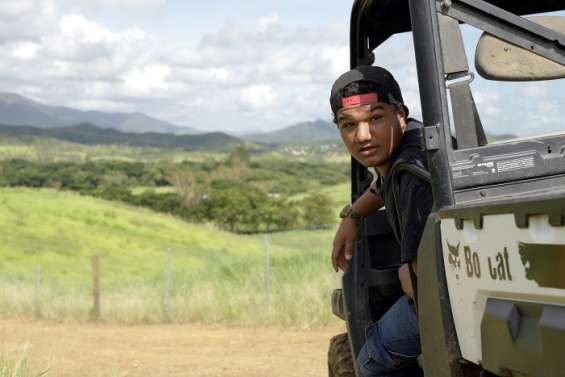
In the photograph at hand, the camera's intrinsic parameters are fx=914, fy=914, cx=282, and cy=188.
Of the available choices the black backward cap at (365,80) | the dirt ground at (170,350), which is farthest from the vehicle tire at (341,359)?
the dirt ground at (170,350)

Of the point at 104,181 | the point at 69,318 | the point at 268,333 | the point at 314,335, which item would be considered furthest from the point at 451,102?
the point at 104,181

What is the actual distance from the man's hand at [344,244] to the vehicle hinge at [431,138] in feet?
4.72

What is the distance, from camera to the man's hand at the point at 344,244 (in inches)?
169

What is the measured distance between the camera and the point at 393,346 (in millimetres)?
3584

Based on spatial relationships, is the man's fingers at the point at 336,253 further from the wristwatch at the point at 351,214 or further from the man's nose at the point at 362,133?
the man's nose at the point at 362,133

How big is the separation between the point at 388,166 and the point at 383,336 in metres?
0.68

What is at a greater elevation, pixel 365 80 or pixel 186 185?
pixel 186 185

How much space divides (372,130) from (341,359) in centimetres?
153

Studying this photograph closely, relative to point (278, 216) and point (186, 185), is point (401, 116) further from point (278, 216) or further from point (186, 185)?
point (186, 185)

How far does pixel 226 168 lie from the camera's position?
142 m

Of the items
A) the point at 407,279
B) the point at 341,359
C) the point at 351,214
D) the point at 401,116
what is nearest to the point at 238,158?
the point at 341,359

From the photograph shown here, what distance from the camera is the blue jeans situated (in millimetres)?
3488

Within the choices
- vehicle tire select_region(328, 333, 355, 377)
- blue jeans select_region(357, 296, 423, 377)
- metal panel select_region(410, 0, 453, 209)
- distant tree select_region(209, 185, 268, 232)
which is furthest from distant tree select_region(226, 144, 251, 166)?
metal panel select_region(410, 0, 453, 209)

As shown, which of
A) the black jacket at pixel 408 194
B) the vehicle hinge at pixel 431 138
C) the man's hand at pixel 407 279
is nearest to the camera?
the vehicle hinge at pixel 431 138
